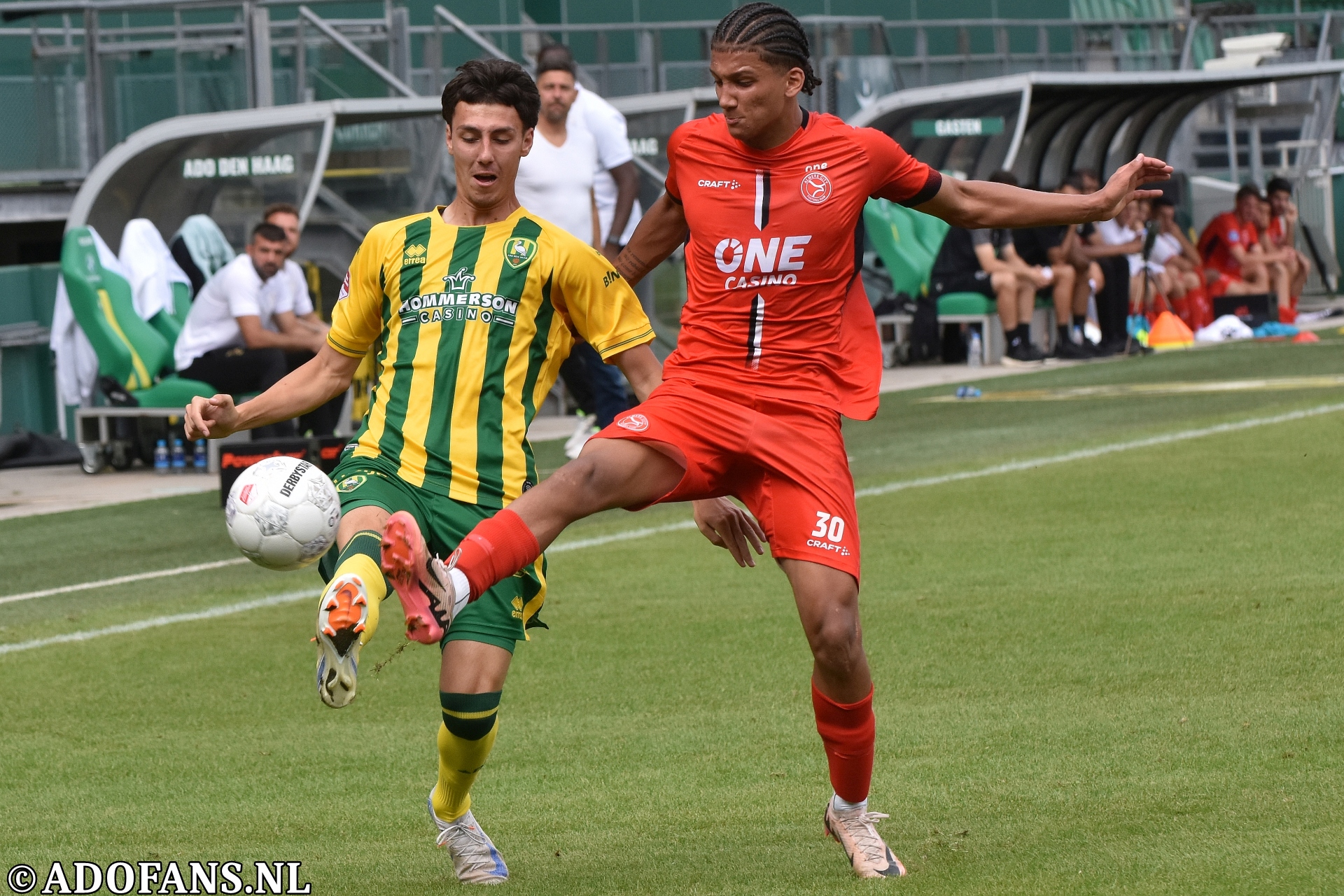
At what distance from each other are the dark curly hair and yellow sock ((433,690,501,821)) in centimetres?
146

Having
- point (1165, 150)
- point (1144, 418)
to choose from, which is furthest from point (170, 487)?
point (1165, 150)

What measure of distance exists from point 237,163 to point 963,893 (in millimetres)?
12620

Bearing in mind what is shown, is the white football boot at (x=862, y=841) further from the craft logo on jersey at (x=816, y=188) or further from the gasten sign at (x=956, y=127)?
the gasten sign at (x=956, y=127)

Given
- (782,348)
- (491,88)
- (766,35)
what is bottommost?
(782,348)

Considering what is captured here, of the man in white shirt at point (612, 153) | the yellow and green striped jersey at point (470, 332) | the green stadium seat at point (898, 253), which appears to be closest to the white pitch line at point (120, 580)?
the man in white shirt at point (612, 153)

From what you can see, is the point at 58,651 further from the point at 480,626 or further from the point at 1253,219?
the point at 1253,219

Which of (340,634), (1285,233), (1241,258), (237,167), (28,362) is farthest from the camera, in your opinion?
(1285,233)

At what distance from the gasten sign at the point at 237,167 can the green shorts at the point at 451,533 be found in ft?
37.4

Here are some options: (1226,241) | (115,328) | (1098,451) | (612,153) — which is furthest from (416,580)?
(1226,241)

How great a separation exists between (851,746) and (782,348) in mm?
1013

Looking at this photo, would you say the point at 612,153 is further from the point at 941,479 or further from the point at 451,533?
the point at 451,533

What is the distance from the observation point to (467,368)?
496cm

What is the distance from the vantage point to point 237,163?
15859 millimetres

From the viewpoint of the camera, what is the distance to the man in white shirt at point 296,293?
13.2 metres
